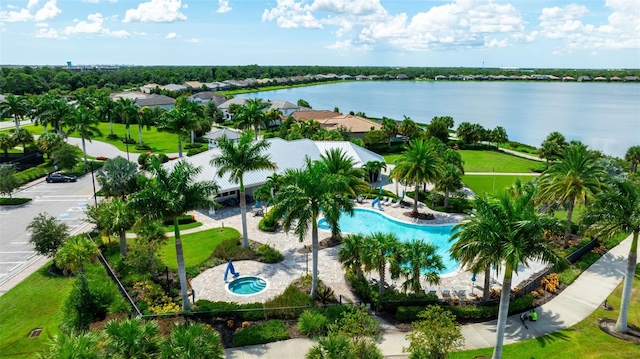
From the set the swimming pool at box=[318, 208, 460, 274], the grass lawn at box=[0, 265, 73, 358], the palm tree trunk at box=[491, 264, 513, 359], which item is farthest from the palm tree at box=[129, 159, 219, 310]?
the palm tree trunk at box=[491, 264, 513, 359]

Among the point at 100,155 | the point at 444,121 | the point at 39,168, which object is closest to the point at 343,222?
the point at 39,168

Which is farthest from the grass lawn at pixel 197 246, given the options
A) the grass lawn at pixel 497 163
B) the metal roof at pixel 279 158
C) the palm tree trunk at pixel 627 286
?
the grass lawn at pixel 497 163

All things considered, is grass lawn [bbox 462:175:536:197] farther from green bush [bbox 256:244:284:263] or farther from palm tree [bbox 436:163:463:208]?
green bush [bbox 256:244:284:263]

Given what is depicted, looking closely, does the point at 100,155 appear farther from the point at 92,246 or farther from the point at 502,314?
the point at 502,314

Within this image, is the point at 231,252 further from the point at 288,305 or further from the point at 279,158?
the point at 279,158

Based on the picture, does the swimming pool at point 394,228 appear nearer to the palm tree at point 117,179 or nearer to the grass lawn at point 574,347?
the grass lawn at point 574,347
